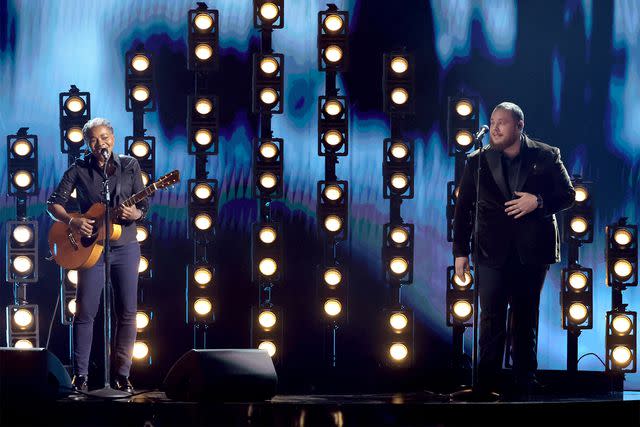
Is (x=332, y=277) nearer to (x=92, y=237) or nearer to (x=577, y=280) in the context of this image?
(x=577, y=280)

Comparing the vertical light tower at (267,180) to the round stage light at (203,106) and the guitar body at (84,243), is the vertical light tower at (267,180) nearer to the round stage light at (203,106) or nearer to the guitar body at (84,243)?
the round stage light at (203,106)

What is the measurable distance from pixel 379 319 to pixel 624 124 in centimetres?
231

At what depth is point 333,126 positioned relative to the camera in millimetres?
6926

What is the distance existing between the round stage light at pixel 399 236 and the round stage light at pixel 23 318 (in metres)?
2.63

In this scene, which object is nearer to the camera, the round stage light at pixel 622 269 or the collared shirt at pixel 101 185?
the collared shirt at pixel 101 185

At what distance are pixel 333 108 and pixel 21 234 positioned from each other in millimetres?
2383

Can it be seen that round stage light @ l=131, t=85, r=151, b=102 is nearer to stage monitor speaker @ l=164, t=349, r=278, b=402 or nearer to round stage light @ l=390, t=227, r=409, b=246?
round stage light @ l=390, t=227, r=409, b=246

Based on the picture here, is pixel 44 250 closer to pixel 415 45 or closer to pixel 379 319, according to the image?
pixel 379 319

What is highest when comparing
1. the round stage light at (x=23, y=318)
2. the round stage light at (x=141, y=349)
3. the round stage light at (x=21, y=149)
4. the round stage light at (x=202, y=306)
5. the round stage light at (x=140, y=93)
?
the round stage light at (x=140, y=93)

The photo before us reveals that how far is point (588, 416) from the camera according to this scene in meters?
5.07

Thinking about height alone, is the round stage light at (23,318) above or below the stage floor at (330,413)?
above

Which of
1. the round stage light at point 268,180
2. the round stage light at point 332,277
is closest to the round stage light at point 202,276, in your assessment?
the round stage light at point 268,180

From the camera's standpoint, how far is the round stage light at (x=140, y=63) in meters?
6.89

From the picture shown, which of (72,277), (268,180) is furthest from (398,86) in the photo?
(72,277)
